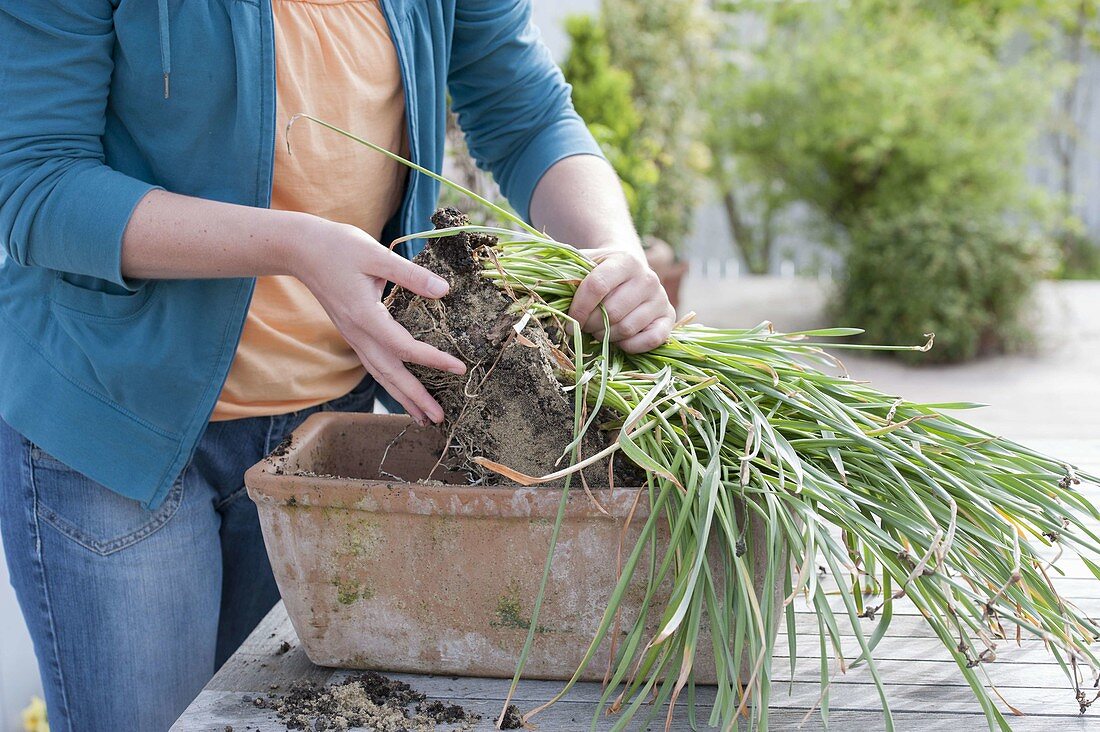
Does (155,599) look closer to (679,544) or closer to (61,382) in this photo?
(61,382)

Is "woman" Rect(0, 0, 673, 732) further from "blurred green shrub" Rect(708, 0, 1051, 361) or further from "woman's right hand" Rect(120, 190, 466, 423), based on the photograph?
"blurred green shrub" Rect(708, 0, 1051, 361)

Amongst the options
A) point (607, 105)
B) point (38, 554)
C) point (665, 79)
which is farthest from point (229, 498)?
point (665, 79)

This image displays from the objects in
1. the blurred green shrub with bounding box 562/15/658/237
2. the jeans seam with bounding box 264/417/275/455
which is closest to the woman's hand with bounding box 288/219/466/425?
the jeans seam with bounding box 264/417/275/455

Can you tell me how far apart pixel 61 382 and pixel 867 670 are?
0.99 meters

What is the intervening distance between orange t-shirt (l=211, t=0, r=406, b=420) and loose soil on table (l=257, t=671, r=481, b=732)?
0.46m

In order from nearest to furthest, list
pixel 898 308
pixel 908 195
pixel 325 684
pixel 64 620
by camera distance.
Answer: pixel 325 684
pixel 64 620
pixel 898 308
pixel 908 195

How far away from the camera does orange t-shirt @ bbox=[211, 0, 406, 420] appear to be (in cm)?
119

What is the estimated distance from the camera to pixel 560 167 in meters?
1.44

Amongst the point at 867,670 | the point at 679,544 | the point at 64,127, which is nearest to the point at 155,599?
the point at 64,127

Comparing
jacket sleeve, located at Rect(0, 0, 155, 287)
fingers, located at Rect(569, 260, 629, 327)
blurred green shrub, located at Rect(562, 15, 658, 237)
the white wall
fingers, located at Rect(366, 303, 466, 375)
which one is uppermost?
blurred green shrub, located at Rect(562, 15, 658, 237)

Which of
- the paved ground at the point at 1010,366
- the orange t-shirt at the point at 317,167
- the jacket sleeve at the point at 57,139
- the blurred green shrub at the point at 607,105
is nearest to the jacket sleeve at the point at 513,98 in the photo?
the orange t-shirt at the point at 317,167

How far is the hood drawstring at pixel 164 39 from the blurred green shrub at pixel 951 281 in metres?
4.93

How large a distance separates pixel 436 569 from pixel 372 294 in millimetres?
276

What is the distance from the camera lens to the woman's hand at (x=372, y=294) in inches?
37.8
